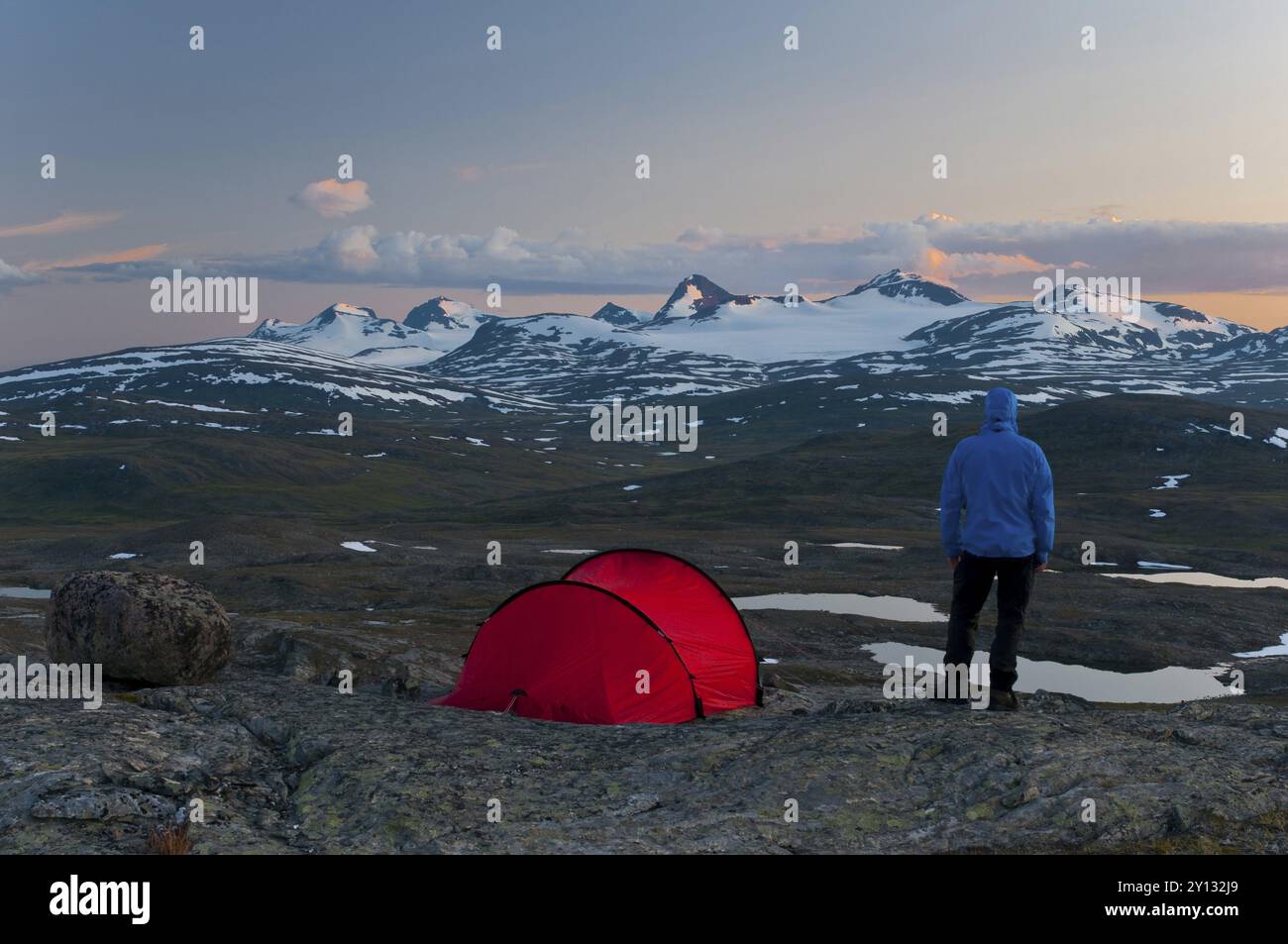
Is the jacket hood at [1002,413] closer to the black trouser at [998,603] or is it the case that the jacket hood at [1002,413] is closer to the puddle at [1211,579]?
the black trouser at [998,603]

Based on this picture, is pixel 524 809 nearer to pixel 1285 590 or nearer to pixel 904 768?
pixel 904 768

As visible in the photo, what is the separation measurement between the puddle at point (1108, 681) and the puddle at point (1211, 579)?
93.6ft

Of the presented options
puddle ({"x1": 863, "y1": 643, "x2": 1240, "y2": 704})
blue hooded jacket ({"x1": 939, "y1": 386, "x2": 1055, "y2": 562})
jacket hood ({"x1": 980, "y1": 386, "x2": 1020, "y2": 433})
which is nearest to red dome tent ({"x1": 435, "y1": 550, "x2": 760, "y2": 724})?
blue hooded jacket ({"x1": 939, "y1": 386, "x2": 1055, "y2": 562})

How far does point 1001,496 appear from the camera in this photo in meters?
14.1

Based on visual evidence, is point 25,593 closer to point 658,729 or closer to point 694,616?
point 694,616

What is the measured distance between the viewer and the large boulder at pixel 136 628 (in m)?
18.4

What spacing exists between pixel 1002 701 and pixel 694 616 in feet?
25.3

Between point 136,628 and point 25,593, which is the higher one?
point 136,628

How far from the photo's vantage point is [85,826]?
34.2 feet

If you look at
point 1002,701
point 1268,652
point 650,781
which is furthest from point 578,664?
point 1268,652

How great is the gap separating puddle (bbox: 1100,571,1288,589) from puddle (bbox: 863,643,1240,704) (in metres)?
28.5
